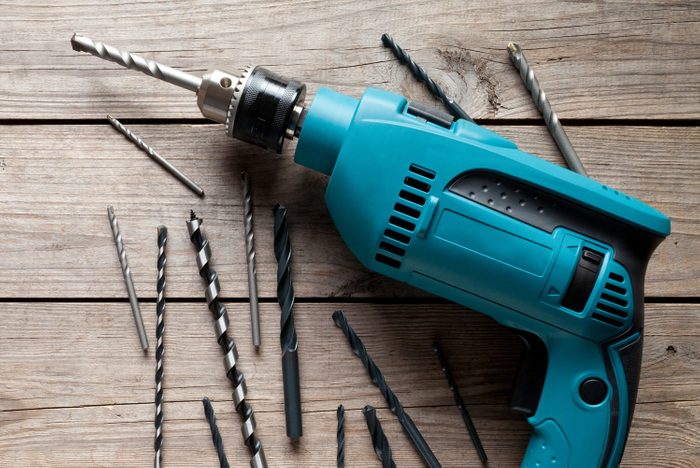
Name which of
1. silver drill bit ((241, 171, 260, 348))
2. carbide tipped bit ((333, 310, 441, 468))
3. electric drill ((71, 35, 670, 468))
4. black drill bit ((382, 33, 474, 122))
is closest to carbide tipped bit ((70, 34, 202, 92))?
electric drill ((71, 35, 670, 468))

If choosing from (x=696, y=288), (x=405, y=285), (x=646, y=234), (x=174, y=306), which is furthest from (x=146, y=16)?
(x=696, y=288)

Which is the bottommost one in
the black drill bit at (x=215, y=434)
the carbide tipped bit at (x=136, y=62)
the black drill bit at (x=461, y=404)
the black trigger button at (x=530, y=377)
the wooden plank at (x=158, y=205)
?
the black drill bit at (x=215, y=434)

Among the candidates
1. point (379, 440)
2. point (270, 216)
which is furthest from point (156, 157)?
point (379, 440)

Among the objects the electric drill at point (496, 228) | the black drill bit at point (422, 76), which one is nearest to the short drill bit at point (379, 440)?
the electric drill at point (496, 228)

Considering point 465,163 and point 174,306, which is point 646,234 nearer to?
point 465,163

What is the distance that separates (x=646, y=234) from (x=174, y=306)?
0.69 m

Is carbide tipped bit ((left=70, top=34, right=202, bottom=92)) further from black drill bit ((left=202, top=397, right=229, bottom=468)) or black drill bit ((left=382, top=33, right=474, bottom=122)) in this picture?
black drill bit ((left=202, top=397, right=229, bottom=468))

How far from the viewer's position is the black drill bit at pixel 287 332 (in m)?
0.98

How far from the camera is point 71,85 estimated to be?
996mm

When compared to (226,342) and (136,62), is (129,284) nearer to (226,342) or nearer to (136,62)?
(226,342)

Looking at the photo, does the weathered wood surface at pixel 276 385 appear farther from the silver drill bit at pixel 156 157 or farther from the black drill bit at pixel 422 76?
the black drill bit at pixel 422 76

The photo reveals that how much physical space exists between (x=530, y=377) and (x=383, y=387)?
22cm

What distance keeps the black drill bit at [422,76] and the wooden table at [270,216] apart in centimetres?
2

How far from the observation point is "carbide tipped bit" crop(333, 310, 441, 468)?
985mm
